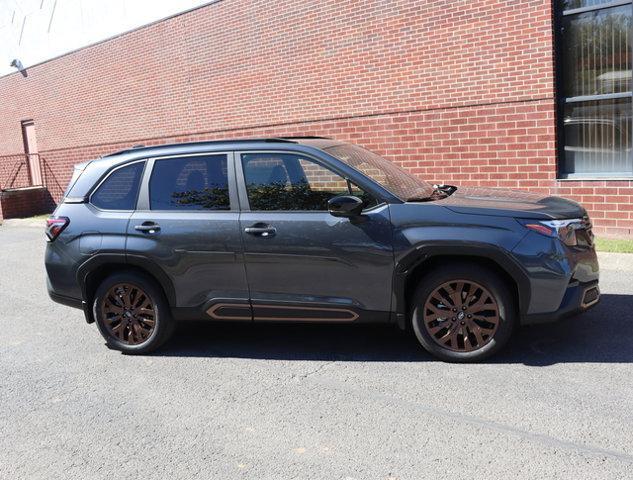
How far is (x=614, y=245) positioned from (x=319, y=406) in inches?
241

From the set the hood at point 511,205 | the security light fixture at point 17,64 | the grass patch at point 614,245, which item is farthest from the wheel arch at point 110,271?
the security light fixture at point 17,64

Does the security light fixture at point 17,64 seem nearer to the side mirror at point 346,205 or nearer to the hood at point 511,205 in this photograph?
the side mirror at point 346,205

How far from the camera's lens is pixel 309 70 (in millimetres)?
12977

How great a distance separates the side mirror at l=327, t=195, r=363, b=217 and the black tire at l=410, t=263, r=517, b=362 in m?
0.75

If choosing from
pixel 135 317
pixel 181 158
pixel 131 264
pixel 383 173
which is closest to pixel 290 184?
pixel 383 173

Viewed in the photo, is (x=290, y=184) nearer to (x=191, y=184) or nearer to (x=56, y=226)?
(x=191, y=184)

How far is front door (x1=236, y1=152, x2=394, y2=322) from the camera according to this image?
512cm

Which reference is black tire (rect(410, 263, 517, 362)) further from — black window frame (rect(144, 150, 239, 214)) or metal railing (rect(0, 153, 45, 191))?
metal railing (rect(0, 153, 45, 191))

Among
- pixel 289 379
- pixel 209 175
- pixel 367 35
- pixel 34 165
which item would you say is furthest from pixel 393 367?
pixel 34 165

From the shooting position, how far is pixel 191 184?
5707 mm

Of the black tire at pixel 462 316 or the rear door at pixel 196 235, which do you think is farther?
the rear door at pixel 196 235

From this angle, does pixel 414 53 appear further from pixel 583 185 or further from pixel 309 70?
pixel 583 185

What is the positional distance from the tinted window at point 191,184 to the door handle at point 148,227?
0.17 meters

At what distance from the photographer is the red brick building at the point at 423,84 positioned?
972 cm
